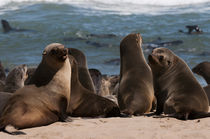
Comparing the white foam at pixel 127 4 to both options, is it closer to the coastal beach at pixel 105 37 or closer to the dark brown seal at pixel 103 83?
the coastal beach at pixel 105 37

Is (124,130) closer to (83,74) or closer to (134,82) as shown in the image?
(134,82)

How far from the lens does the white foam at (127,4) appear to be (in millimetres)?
32013

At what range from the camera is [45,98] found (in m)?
5.70

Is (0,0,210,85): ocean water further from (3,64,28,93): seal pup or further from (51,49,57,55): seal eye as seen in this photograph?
(51,49,57,55): seal eye

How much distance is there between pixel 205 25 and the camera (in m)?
24.1

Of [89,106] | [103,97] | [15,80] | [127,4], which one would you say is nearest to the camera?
[89,106]

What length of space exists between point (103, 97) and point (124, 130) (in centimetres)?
160

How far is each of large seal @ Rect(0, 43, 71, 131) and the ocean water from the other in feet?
22.5

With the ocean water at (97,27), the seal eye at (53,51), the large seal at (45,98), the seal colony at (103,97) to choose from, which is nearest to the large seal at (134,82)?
the seal colony at (103,97)

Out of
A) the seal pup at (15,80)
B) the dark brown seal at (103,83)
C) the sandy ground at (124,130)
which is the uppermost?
the sandy ground at (124,130)

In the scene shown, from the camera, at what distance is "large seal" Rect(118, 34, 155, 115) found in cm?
680

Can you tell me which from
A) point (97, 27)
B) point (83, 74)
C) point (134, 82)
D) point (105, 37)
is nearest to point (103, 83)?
point (83, 74)

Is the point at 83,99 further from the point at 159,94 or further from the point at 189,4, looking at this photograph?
the point at 189,4

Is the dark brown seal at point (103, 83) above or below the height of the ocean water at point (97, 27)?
above
